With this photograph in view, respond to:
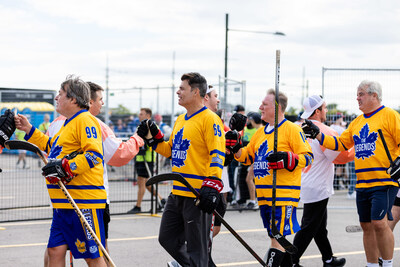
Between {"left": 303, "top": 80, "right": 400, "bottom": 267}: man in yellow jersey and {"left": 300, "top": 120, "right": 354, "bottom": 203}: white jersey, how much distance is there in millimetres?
318

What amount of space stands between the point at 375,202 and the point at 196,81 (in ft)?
7.65

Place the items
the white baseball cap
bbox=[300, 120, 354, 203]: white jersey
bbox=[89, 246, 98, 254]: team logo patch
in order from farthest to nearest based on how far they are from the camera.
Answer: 1. the white baseball cap
2. bbox=[300, 120, 354, 203]: white jersey
3. bbox=[89, 246, 98, 254]: team logo patch

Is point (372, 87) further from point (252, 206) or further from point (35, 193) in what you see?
point (35, 193)

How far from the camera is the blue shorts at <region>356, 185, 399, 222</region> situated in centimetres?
600

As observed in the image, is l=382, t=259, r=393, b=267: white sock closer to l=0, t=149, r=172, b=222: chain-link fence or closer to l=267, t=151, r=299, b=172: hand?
l=267, t=151, r=299, b=172: hand

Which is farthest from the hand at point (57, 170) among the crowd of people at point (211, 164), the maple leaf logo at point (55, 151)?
the maple leaf logo at point (55, 151)

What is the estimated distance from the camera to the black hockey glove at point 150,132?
5.30 m

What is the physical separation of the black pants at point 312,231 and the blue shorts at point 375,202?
46cm

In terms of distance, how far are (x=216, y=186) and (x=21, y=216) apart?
645 centimetres

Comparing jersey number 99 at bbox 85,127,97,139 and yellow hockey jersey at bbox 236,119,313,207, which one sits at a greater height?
jersey number 99 at bbox 85,127,97,139

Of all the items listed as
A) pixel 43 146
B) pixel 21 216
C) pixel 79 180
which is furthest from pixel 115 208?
pixel 79 180

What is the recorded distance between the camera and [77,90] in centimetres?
477

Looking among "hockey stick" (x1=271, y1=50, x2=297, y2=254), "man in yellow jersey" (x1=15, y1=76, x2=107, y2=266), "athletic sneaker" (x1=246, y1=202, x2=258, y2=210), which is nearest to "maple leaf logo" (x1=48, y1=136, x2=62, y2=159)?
"man in yellow jersey" (x1=15, y1=76, x2=107, y2=266)

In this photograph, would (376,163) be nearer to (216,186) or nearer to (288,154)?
(288,154)
